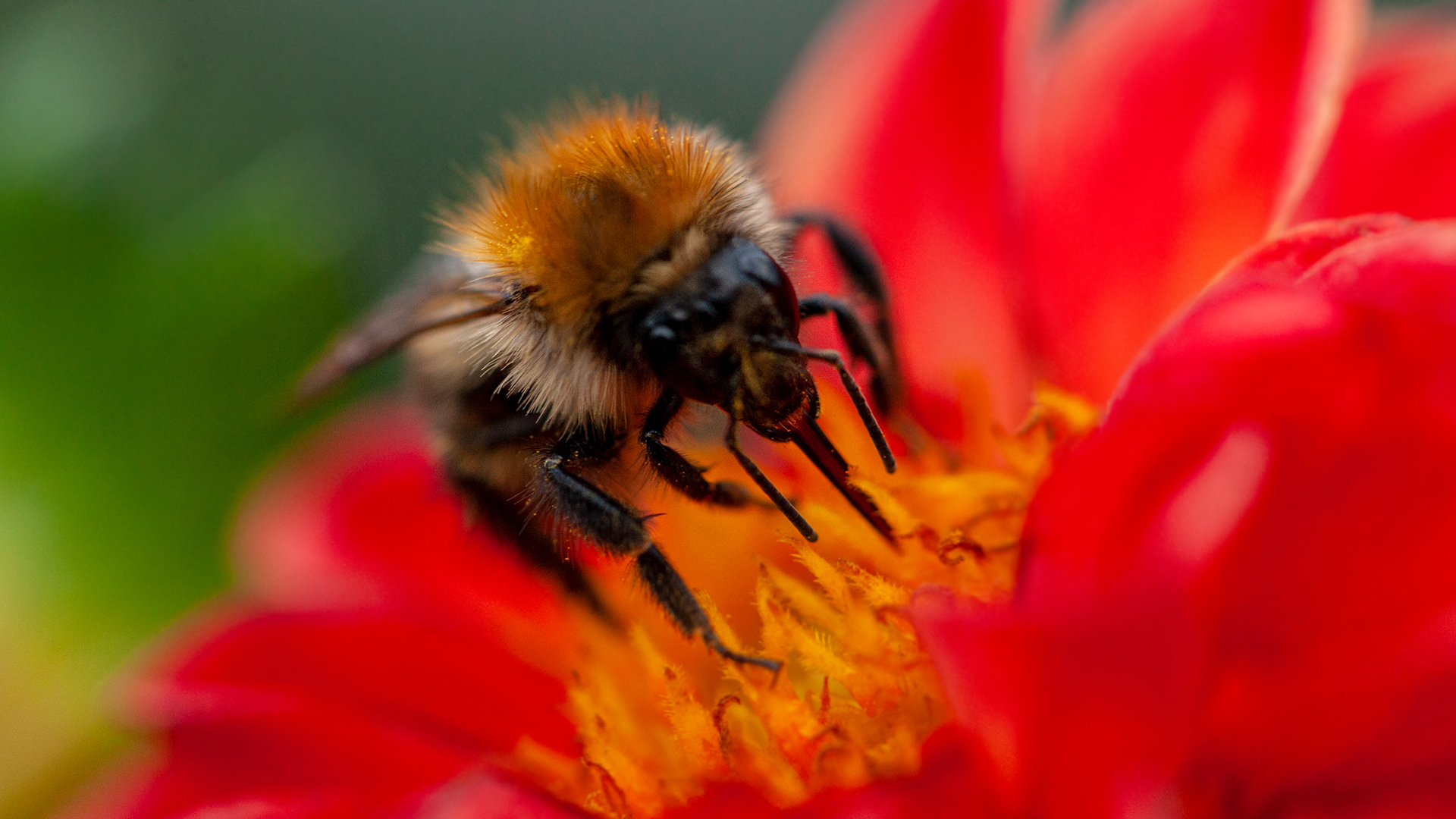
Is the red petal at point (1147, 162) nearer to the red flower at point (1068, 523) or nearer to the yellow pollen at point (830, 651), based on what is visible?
the red flower at point (1068, 523)

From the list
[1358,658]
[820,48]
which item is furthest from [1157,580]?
[820,48]

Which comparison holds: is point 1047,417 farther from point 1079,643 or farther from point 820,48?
point 820,48

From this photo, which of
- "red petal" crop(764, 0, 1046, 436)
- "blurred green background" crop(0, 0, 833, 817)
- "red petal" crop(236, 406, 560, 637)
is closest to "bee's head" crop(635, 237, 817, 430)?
"red petal" crop(764, 0, 1046, 436)

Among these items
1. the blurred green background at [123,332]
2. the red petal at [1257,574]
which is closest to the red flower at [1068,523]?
the red petal at [1257,574]

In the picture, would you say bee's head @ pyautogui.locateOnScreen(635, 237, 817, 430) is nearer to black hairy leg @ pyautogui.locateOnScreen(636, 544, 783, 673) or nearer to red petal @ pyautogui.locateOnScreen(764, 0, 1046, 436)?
black hairy leg @ pyautogui.locateOnScreen(636, 544, 783, 673)

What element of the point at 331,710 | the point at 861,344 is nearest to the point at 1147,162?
the point at 861,344

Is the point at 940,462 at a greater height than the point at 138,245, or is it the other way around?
the point at 138,245

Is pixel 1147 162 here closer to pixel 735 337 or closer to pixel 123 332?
pixel 735 337

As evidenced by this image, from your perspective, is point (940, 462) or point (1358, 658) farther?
point (940, 462)
